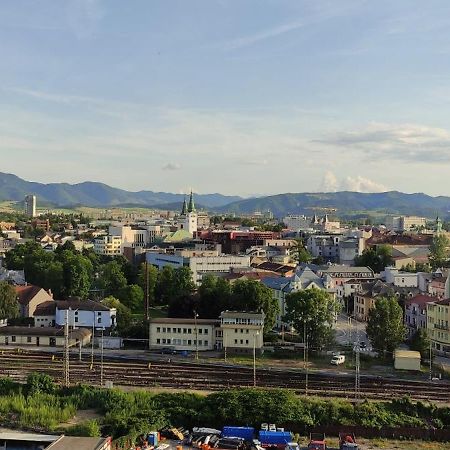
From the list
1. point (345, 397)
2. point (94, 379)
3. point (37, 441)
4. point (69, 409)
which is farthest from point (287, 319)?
point (37, 441)

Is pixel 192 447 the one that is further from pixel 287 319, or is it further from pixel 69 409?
pixel 287 319

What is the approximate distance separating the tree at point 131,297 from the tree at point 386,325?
18.0m

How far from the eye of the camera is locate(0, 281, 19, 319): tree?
3984 cm

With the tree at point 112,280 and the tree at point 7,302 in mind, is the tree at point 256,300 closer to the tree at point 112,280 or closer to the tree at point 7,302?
the tree at point 112,280

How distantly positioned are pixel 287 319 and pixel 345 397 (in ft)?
30.3

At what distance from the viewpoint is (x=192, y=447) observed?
68.0ft

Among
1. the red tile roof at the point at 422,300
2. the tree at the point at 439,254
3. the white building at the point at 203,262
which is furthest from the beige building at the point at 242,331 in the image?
the tree at the point at 439,254

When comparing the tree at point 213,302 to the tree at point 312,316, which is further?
the tree at point 213,302

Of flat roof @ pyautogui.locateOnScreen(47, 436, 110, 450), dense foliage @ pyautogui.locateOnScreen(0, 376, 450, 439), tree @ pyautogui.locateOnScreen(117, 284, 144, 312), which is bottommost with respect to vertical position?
dense foliage @ pyautogui.locateOnScreen(0, 376, 450, 439)

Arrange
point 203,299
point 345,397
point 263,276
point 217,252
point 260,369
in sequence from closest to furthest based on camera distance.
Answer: point 345,397, point 260,369, point 203,299, point 263,276, point 217,252

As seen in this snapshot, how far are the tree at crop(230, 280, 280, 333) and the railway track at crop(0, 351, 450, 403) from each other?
624 centimetres

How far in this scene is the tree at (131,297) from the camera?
4422 centimetres

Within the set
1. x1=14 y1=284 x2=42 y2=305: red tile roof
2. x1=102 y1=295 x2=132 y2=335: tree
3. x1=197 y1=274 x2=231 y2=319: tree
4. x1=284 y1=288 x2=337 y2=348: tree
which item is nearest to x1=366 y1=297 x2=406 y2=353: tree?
x1=284 y1=288 x2=337 y2=348: tree

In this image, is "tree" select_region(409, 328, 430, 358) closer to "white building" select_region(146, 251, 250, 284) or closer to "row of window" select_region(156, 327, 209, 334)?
"row of window" select_region(156, 327, 209, 334)
